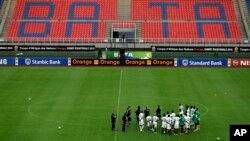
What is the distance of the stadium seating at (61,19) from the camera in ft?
236

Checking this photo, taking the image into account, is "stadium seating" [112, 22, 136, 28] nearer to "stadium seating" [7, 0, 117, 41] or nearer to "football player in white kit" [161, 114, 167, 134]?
"stadium seating" [7, 0, 117, 41]

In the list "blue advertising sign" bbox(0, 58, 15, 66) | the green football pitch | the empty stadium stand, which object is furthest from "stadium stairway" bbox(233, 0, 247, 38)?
"blue advertising sign" bbox(0, 58, 15, 66)

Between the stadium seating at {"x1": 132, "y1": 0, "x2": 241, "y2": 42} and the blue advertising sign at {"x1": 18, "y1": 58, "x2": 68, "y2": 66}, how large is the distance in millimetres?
15996

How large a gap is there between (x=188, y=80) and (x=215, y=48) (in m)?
15.6

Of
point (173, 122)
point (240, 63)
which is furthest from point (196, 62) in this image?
point (173, 122)

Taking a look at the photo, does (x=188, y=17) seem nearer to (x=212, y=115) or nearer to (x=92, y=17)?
(x=92, y=17)

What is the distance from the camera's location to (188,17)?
246ft

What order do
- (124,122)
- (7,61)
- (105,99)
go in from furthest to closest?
1. (7,61)
2. (105,99)
3. (124,122)

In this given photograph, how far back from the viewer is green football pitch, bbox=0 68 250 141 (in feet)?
113

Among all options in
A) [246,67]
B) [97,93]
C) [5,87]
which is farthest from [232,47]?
[5,87]

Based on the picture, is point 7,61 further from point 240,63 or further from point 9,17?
point 240,63

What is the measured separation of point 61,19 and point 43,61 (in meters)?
18.1

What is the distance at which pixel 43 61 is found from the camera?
190 ft

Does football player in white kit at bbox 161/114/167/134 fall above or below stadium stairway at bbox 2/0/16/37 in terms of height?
below
